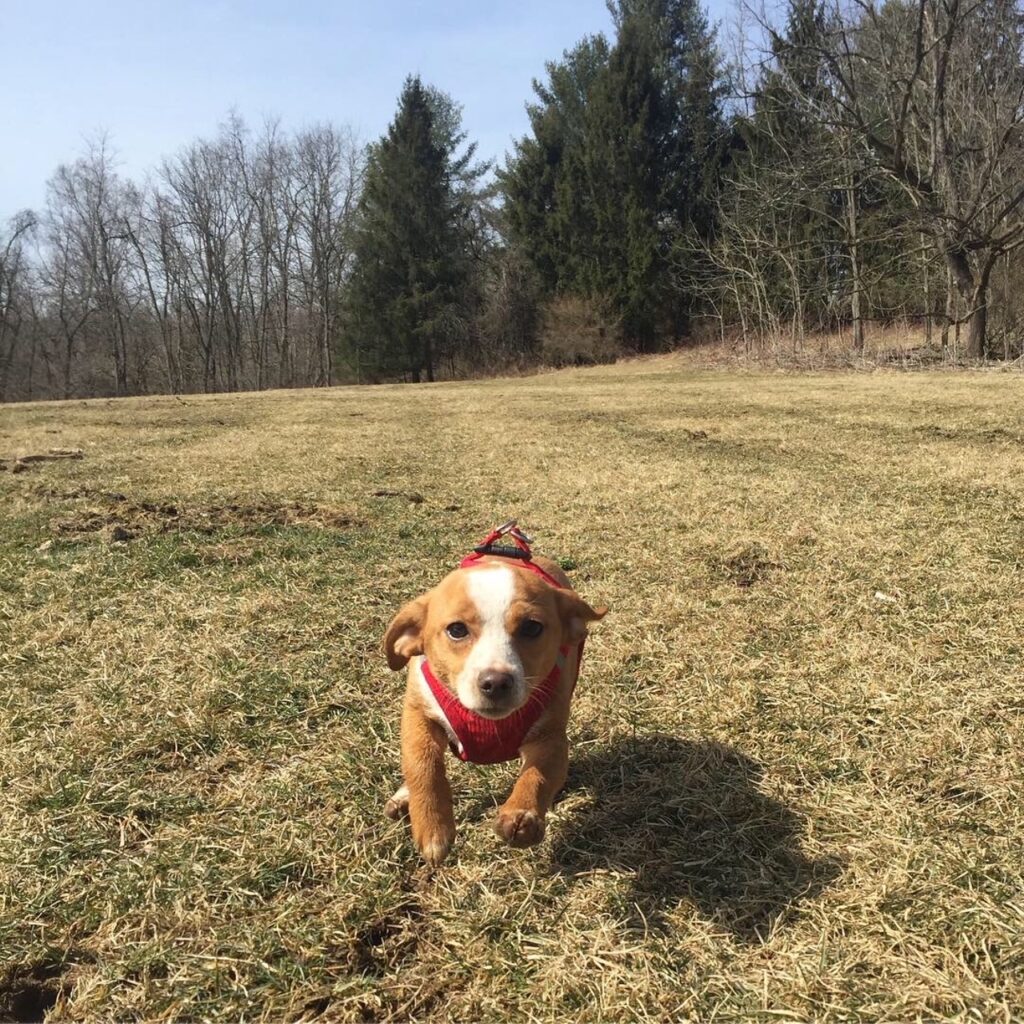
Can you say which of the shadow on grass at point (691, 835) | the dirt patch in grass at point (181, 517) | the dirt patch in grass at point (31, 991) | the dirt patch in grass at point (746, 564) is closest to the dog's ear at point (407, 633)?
the shadow on grass at point (691, 835)

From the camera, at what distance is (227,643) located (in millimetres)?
3143

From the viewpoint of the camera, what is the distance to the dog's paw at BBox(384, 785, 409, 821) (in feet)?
6.81

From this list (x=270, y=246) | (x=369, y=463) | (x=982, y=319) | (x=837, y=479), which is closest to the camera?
(x=837, y=479)

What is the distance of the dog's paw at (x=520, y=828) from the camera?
66.0 inches

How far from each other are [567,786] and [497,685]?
28.9 inches

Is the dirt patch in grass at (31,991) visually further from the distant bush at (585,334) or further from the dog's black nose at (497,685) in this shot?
the distant bush at (585,334)

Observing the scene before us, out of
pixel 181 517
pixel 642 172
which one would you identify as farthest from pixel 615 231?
pixel 181 517

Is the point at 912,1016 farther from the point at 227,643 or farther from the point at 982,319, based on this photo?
the point at 982,319

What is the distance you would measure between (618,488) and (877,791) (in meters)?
4.24

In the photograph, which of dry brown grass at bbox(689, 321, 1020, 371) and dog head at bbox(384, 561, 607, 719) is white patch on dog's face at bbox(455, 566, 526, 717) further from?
dry brown grass at bbox(689, 321, 1020, 371)

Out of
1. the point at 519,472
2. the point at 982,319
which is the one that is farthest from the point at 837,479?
the point at 982,319

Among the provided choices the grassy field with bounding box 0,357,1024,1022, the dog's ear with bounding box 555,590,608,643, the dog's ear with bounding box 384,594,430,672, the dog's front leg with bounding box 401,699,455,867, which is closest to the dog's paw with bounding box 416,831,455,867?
the dog's front leg with bounding box 401,699,455,867

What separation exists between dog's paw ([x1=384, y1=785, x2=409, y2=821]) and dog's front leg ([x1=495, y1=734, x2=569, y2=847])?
381 mm

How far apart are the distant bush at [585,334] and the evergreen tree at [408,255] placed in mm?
4710
